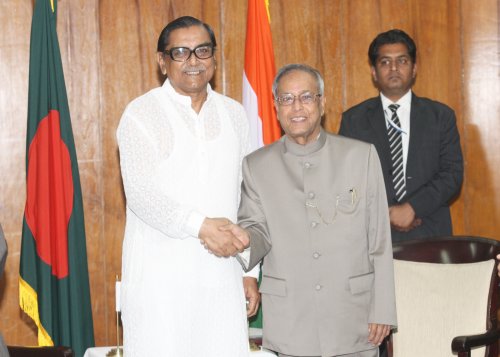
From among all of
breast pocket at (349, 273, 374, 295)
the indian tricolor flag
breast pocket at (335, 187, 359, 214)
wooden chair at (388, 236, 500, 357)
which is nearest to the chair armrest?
wooden chair at (388, 236, 500, 357)

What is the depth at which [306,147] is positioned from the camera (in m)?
3.21

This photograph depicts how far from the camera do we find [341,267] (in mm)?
3055

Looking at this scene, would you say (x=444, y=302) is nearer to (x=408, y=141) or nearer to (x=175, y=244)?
(x=408, y=141)

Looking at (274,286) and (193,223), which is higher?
(193,223)

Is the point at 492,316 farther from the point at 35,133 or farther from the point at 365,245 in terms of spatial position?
the point at 35,133

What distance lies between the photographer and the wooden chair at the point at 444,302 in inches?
136

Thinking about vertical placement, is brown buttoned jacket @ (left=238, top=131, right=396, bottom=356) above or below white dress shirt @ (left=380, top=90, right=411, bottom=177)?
below

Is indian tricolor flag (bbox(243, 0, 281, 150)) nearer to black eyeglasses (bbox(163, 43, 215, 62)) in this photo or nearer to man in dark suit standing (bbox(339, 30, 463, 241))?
man in dark suit standing (bbox(339, 30, 463, 241))

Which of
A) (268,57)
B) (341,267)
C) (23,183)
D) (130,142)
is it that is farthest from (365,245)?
(23,183)

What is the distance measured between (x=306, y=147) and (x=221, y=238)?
1.69 ft

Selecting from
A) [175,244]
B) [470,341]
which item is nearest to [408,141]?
[470,341]

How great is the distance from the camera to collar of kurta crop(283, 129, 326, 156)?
126 inches

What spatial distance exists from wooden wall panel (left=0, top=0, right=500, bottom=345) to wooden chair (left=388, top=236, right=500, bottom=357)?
181 cm

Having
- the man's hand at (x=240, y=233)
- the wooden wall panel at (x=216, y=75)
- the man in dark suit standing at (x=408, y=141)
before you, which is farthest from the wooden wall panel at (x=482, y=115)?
the man's hand at (x=240, y=233)
